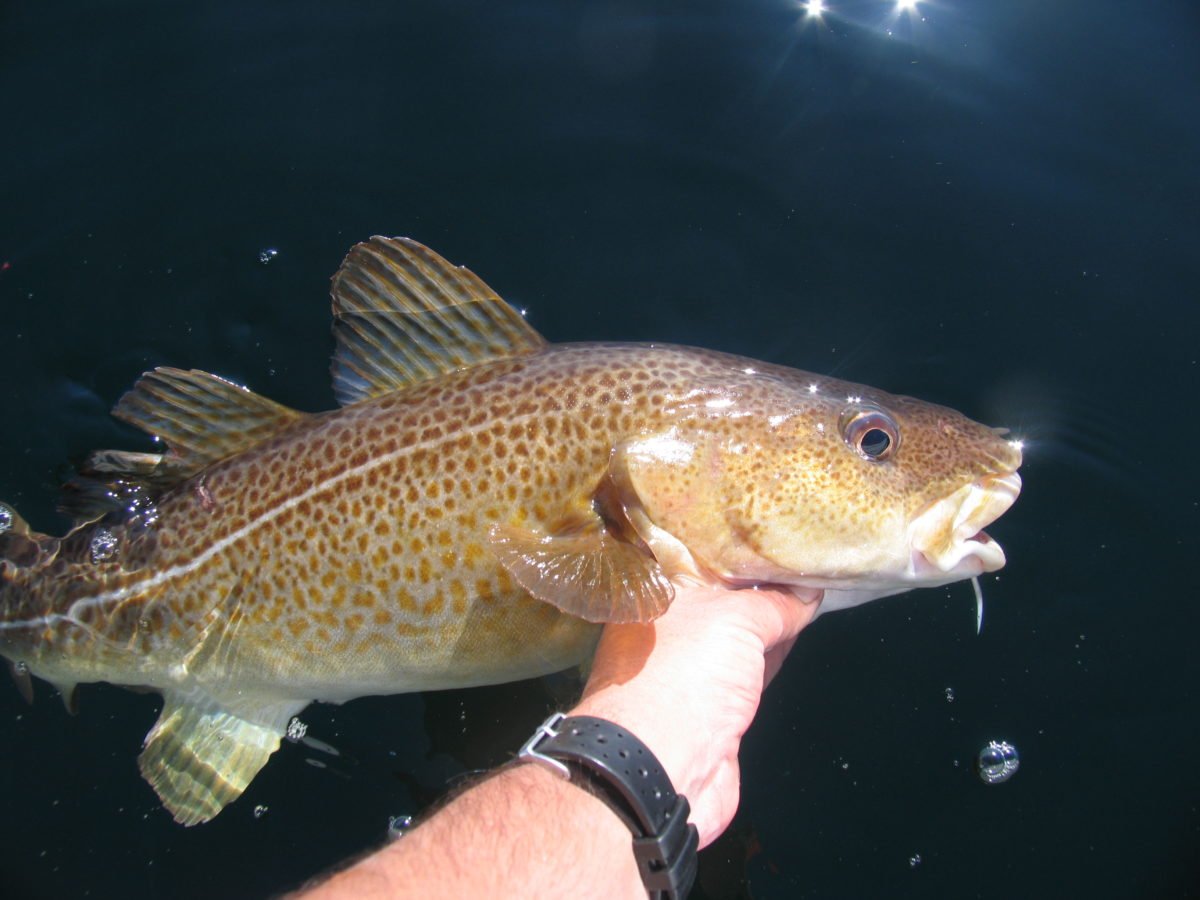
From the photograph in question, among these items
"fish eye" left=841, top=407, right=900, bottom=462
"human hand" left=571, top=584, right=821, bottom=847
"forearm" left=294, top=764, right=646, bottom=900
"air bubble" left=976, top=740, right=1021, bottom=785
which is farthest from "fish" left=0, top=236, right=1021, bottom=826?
"air bubble" left=976, top=740, right=1021, bottom=785

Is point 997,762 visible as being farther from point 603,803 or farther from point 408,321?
point 408,321

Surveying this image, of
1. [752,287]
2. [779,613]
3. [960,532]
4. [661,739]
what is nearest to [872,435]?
[960,532]

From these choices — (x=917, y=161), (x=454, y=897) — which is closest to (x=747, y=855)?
(x=454, y=897)

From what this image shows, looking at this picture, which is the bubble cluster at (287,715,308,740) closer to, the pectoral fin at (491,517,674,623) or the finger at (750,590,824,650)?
the pectoral fin at (491,517,674,623)

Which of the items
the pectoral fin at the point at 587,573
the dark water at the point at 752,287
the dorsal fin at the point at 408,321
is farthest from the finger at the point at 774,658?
the dorsal fin at the point at 408,321

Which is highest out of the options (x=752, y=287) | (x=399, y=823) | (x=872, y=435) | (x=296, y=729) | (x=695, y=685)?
(x=752, y=287)
